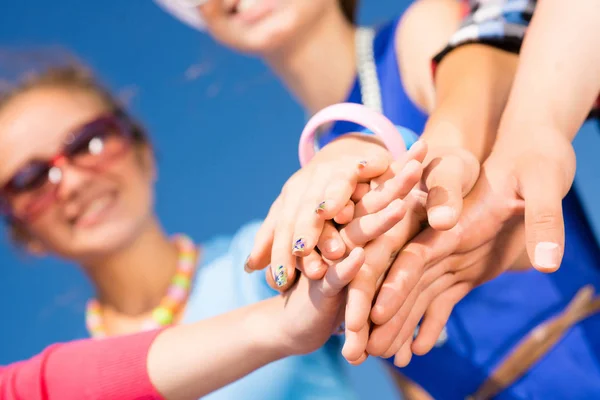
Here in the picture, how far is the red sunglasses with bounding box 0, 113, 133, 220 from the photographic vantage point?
0.71m

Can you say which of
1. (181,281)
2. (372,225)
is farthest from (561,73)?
(181,281)

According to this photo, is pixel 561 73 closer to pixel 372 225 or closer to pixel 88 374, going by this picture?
pixel 372 225

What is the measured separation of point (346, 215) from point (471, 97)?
0.52 feet

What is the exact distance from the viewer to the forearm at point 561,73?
38 centimetres

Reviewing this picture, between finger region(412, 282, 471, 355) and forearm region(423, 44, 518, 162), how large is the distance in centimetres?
9

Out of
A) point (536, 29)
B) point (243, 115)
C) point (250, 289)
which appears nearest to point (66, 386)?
point (250, 289)

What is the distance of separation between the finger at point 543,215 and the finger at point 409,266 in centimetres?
5

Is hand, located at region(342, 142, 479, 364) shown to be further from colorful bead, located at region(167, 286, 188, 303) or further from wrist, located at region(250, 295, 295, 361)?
colorful bead, located at region(167, 286, 188, 303)

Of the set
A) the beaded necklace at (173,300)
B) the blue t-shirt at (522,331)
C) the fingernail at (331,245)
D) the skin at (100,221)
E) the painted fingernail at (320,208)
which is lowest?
the blue t-shirt at (522,331)

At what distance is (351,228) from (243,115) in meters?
0.79

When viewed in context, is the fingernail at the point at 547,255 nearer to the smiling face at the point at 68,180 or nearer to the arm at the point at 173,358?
the arm at the point at 173,358

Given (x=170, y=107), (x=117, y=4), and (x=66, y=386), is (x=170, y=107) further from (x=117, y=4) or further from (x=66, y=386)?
(x=66, y=386)

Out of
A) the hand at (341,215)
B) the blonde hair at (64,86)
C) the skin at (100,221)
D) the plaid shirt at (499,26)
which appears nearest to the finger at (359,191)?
the hand at (341,215)

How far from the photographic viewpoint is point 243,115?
1.10 metres
